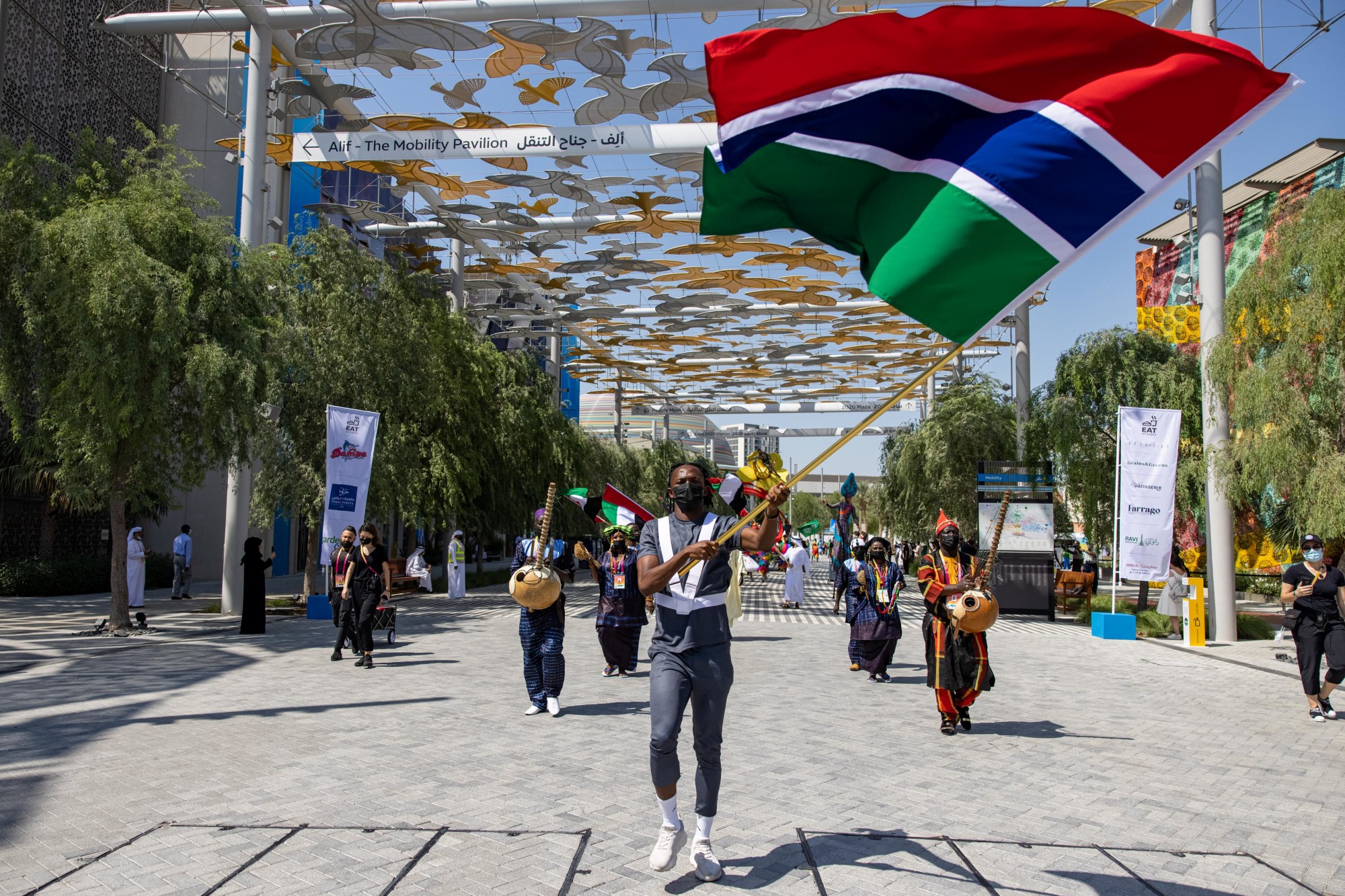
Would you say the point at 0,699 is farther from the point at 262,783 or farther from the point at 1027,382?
the point at 1027,382

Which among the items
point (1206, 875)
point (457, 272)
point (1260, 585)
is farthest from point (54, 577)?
point (1260, 585)

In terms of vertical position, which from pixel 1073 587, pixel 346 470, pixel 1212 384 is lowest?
pixel 1073 587

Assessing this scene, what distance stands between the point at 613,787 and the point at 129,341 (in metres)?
11.5

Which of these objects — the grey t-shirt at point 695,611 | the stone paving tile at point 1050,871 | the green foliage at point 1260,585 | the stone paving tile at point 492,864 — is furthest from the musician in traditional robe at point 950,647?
the green foliage at point 1260,585

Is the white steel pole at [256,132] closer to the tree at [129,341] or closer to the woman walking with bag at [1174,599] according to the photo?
the tree at [129,341]

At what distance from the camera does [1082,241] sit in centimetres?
455

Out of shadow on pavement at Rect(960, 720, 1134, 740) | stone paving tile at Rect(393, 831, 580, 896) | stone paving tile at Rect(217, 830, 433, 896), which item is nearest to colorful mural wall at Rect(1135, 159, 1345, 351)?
shadow on pavement at Rect(960, 720, 1134, 740)

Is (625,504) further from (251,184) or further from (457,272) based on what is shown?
(457,272)

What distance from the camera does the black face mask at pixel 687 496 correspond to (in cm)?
501

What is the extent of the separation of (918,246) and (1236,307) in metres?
14.3

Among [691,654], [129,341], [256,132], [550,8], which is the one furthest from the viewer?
[256,132]

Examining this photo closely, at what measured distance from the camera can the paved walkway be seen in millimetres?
4707

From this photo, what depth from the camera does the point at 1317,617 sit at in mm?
9531

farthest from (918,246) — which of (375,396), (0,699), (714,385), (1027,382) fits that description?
(714,385)
